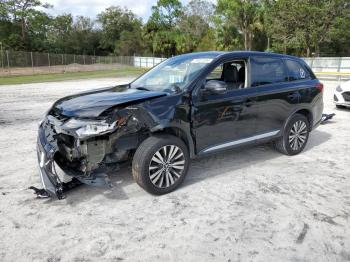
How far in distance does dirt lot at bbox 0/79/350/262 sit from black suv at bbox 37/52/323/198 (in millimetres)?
326

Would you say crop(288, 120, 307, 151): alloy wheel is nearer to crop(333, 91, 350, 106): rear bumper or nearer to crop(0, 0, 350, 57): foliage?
crop(333, 91, 350, 106): rear bumper

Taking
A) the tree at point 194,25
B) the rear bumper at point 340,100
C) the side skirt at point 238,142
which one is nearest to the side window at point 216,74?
the side skirt at point 238,142

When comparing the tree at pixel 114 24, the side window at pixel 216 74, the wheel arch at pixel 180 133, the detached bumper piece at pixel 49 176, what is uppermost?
the tree at pixel 114 24

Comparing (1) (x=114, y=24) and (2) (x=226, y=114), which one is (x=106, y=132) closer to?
(2) (x=226, y=114)

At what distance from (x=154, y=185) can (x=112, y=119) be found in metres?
0.99

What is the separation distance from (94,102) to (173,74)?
4.48 ft

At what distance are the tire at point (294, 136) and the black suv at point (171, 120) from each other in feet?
0.08

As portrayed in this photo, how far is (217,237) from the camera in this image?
10.6 ft

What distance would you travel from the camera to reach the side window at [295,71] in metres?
5.57

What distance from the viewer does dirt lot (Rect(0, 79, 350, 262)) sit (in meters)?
3.02

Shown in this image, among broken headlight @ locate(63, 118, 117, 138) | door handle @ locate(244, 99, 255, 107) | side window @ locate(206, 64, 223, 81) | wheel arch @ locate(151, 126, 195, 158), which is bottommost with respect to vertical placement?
wheel arch @ locate(151, 126, 195, 158)

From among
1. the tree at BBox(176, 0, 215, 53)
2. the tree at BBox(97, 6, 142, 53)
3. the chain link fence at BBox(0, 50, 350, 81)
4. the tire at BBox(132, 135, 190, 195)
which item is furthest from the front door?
the tree at BBox(97, 6, 142, 53)

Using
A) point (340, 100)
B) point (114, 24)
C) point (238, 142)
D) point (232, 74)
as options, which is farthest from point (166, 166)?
point (114, 24)

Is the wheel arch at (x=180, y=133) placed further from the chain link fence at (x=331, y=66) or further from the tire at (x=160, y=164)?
the chain link fence at (x=331, y=66)
